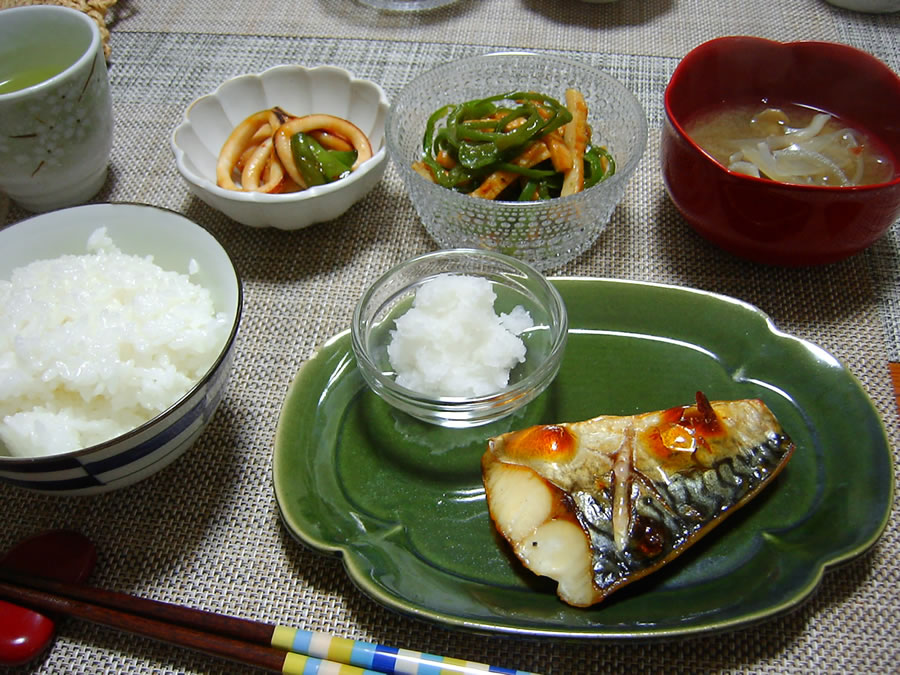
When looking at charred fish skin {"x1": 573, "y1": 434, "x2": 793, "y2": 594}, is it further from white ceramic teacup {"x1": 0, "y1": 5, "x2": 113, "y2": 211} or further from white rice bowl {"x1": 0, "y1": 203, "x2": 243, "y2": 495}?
→ white ceramic teacup {"x1": 0, "y1": 5, "x2": 113, "y2": 211}

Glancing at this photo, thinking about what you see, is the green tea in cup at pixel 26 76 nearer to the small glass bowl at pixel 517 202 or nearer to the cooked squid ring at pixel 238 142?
the cooked squid ring at pixel 238 142

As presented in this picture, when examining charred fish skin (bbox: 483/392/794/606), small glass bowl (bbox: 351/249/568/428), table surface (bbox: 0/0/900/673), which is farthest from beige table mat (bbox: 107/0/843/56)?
charred fish skin (bbox: 483/392/794/606)

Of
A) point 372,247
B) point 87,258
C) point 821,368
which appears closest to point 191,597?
point 87,258

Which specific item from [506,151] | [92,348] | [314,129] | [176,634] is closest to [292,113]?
[314,129]

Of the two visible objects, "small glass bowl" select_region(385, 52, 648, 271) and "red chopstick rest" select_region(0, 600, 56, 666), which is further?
"small glass bowl" select_region(385, 52, 648, 271)

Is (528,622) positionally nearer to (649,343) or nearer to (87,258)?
(649,343)

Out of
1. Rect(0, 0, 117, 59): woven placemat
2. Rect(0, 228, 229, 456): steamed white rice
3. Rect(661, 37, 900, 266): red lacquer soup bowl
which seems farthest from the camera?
Rect(0, 0, 117, 59): woven placemat
